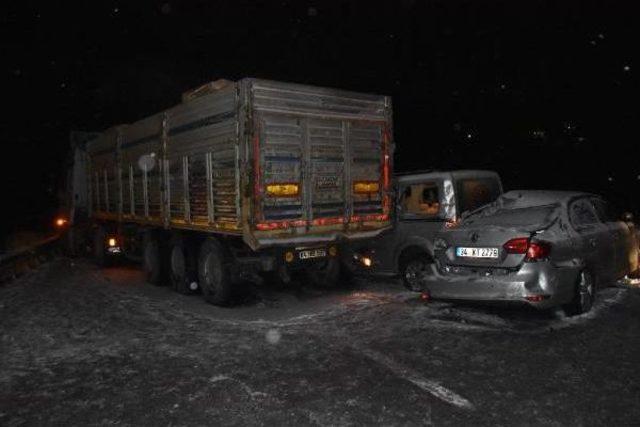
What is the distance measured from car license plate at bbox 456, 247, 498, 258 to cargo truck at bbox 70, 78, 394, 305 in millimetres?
2183

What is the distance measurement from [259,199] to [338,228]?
1520 mm

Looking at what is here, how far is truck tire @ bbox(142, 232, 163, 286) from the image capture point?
33.4ft

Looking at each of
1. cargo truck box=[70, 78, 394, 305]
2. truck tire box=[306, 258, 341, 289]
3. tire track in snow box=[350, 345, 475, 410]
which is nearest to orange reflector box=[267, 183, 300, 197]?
cargo truck box=[70, 78, 394, 305]

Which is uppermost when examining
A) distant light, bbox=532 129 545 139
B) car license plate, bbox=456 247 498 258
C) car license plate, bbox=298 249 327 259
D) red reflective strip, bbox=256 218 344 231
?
distant light, bbox=532 129 545 139

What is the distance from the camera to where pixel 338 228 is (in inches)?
320

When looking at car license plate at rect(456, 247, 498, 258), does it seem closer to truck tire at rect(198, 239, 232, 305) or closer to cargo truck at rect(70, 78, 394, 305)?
cargo truck at rect(70, 78, 394, 305)

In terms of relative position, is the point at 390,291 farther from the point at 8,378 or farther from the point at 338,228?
the point at 8,378

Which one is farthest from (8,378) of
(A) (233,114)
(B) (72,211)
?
(B) (72,211)

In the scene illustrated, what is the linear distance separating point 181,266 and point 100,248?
4.95m

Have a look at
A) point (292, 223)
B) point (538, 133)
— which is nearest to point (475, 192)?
point (292, 223)

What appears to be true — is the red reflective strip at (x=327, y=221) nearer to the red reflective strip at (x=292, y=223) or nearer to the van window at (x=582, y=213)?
the red reflective strip at (x=292, y=223)

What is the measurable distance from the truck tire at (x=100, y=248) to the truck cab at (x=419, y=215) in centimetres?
720

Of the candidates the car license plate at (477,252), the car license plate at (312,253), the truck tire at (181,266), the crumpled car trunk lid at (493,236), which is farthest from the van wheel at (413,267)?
the truck tire at (181,266)

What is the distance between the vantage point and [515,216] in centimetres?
663
